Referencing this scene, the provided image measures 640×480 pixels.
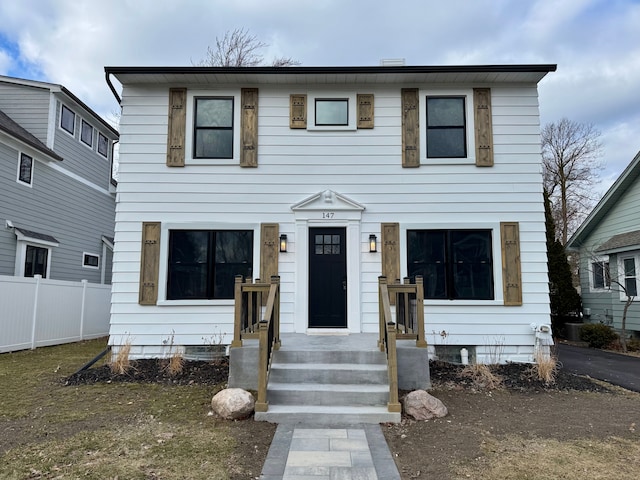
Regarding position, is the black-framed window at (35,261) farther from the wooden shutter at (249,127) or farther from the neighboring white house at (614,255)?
the neighboring white house at (614,255)

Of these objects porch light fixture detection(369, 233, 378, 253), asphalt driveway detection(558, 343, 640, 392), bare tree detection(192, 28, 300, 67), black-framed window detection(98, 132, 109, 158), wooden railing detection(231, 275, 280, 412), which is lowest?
asphalt driveway detection(558, 343, 640, 392)

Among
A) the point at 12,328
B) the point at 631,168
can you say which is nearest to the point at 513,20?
the point at 631,168

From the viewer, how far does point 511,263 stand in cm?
716

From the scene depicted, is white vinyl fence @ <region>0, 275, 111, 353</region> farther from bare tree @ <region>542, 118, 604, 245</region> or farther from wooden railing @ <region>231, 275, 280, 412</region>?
bare tree @ <region>542, 118, 604, 245</region>

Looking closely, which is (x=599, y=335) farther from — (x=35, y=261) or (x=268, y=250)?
(x=35, y=261)

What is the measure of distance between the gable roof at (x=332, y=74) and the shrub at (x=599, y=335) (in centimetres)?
790

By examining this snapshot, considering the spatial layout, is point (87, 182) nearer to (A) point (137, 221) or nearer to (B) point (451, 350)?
(A) point (137, 221)

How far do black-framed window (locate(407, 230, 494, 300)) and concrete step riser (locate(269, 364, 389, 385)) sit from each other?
2.57m

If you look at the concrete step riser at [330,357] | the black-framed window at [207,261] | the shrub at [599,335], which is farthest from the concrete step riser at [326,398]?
the shrub at [599,335]

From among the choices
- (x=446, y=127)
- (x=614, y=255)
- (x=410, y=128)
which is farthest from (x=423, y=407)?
(x=614, y=255)

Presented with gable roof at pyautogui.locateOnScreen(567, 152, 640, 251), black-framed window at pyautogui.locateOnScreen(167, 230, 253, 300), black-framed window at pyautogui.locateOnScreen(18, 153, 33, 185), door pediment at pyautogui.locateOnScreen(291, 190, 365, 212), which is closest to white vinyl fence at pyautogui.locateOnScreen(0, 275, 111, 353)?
black-framed window at pyautogui.locateOnScreen(18, 153, 33, 185)

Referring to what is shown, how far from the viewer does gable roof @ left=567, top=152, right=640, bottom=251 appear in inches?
465

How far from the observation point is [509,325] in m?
7.09

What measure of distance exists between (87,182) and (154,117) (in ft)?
27.9
